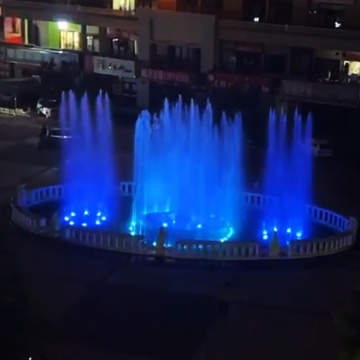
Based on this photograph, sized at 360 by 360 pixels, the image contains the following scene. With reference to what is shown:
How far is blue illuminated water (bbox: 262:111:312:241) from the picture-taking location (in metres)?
28.1

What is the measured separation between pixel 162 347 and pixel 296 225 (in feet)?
30.6

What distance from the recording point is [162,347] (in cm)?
1989

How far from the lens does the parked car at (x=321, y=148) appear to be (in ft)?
133

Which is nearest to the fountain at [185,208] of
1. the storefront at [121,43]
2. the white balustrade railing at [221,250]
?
the white balustrade railing at [221,250]

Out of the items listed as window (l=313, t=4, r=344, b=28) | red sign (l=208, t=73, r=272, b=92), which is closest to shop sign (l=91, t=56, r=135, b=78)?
red sign (l=208, t=73, r=272, b=92)

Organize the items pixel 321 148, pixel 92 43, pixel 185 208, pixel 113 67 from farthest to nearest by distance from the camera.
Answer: pixel 92 43 < pixel 113 67 < pixel 321 148 < pixel 185 208

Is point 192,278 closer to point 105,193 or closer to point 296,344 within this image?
point 296,344

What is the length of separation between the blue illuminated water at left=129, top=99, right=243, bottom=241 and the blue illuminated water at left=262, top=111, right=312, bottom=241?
1.25m

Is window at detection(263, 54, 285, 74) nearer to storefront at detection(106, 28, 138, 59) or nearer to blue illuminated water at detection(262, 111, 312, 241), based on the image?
blue illuminated water at detection(262, 111, 312, 241)

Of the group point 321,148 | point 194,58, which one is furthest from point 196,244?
point 194,58

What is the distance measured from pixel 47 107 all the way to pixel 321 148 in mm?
14092

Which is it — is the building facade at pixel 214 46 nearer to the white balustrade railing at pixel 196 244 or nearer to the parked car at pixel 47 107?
the parked car at pixel 47 107

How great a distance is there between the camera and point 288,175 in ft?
116

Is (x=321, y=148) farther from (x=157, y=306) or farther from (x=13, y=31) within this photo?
(x=13, y=31)
